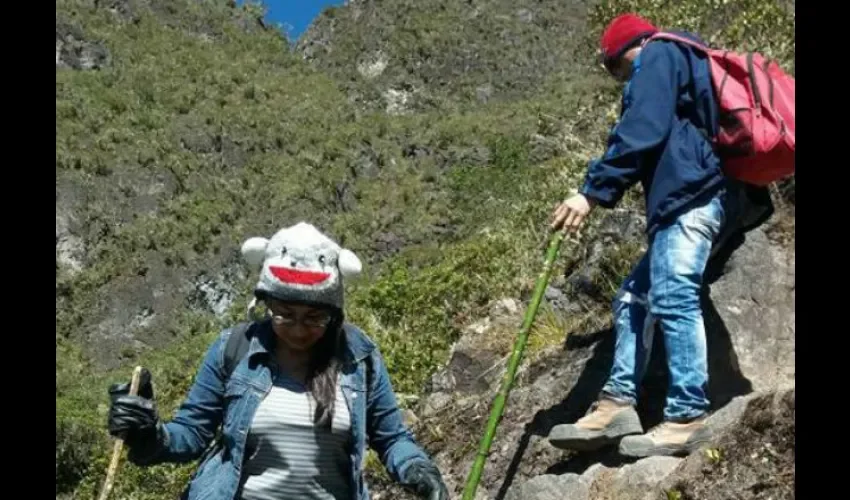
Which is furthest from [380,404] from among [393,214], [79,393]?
[393,214]

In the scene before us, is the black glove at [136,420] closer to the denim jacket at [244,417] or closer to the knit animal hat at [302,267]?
the denim jacket at [244,417]

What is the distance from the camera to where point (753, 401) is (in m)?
4.00

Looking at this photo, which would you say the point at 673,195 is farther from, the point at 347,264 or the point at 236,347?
the point at 236,347

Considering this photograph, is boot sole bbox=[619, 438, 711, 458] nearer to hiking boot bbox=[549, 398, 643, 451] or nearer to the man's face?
hiking boot bbox=[549, 398, 643, 451]

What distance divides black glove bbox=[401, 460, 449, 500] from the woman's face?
1.58 feet

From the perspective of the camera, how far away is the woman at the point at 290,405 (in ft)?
9.62

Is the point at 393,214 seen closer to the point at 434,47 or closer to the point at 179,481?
the point at 434,47

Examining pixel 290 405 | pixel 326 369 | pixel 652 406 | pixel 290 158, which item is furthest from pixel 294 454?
pixel 290 158

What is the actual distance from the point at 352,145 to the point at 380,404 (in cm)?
2499

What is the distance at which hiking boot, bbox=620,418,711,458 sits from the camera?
13.2 feet

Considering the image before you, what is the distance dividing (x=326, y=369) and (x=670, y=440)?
1.67 metres

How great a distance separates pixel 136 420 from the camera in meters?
2.73

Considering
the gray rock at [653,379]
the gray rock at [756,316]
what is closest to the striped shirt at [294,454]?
the gray rock at [653,379]

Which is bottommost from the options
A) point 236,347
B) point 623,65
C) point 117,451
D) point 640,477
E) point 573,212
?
point 640,477
